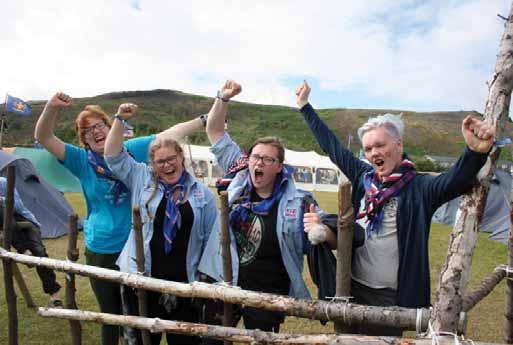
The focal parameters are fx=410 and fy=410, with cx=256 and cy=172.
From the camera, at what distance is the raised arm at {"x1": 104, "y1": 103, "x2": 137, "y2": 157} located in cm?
236

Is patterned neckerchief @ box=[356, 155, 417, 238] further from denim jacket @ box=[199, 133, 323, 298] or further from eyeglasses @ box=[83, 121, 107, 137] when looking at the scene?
eyeglasses @ box=[83, 121, 107, 137]

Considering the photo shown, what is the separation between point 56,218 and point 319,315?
8.46 meters

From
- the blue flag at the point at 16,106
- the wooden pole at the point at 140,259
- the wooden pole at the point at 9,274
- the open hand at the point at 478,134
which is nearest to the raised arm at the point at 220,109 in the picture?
the wooden pole at the point at 140,259

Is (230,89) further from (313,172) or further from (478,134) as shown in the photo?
(313,172)

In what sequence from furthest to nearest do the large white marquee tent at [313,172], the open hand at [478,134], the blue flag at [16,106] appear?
1. the large white marquee tent at [313,172]
2. the blue flag at [16,106]
3. the open hand at [478,134]

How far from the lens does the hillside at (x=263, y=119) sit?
222 feet

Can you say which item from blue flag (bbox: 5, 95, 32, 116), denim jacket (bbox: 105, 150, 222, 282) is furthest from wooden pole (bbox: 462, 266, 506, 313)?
blue flag (bbox: 5, 95, 32, 116)

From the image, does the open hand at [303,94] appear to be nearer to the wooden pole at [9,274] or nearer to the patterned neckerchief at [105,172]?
the patterned neckerchief at [105,172]

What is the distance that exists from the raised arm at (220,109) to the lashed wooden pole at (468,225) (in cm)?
152

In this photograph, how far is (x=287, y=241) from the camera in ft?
7.55

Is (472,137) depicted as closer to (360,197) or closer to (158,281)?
(360,197)

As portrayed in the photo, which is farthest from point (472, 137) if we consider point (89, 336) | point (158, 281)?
point (89, 336)

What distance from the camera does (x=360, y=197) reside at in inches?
84.0

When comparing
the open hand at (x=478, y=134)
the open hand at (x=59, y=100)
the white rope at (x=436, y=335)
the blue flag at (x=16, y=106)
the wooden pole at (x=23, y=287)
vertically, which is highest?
the blue flag at (x=16, y=106)
